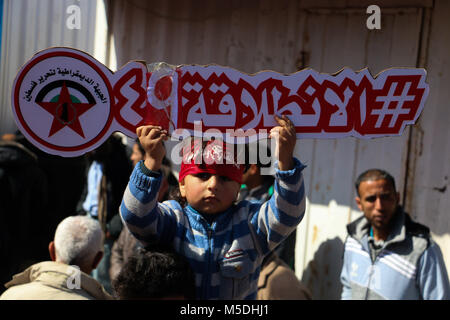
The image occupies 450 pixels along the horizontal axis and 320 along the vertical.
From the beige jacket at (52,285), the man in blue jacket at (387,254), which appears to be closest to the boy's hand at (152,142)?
the beige jacket at (52,285)

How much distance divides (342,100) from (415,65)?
7.06 feet

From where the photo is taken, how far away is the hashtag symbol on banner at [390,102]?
6.24ft

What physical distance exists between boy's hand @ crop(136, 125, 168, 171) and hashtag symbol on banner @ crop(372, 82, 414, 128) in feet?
2.55

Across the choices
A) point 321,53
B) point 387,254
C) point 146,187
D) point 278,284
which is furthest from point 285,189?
point 321,53

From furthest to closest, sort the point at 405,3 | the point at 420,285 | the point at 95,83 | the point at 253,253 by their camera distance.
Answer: the point at 405,3, the point at 420,285, the point at 253,253, the point at 95,83

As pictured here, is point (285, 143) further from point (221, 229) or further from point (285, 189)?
point (221, 229)

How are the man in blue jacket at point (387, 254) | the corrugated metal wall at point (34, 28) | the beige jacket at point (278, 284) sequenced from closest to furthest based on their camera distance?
the man in blue jacket at point (387, 254) → the beige jacket at point (278, 284) → the corrugated metal wall at point (34, 28)

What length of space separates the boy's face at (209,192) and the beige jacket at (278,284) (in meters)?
1.57

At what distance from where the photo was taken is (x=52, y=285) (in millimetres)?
2100

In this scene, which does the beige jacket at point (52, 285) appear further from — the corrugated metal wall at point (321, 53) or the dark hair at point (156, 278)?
the corrugated metal wall at point (321, 53)

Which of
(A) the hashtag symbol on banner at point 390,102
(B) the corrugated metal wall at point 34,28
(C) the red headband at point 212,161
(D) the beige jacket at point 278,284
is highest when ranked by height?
(B) the corrugated metal wall at point 34,28
